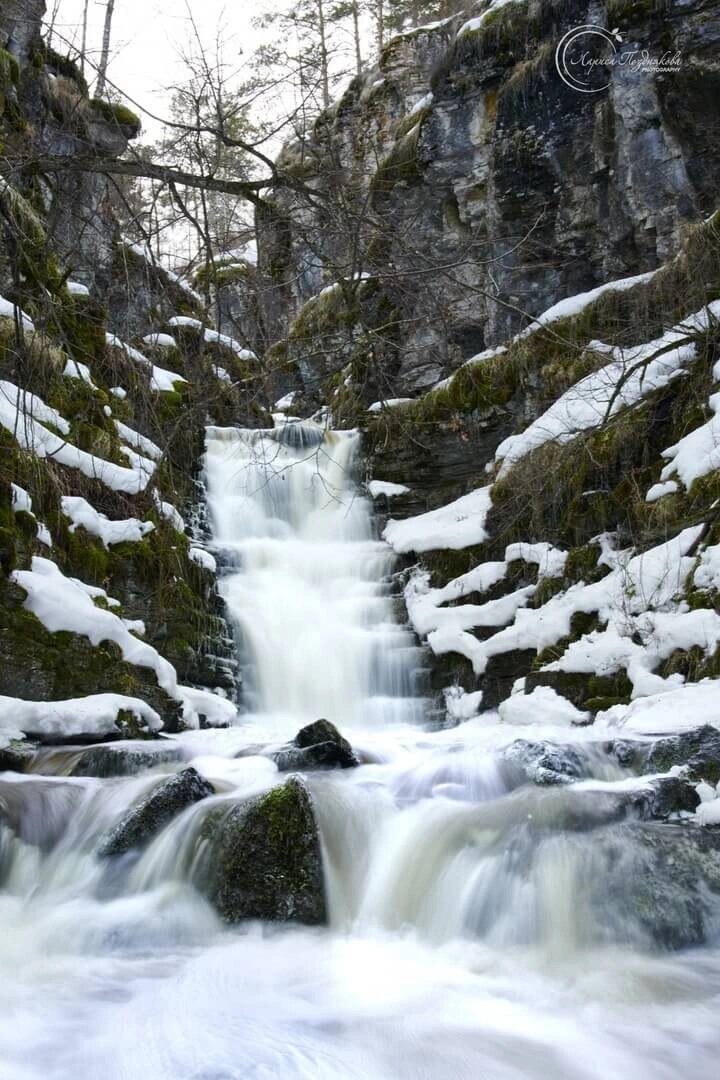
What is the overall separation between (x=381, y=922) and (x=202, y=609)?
4633mm

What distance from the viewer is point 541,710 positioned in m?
6.41

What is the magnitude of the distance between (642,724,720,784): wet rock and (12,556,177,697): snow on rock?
151 inches

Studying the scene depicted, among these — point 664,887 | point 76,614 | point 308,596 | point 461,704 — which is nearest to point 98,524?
point 76,614

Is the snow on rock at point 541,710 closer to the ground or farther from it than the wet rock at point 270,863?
farther from it

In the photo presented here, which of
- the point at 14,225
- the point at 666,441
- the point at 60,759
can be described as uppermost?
the point at 666,441

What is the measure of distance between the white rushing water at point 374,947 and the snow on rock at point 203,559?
8.81 ft

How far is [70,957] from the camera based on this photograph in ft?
12.1

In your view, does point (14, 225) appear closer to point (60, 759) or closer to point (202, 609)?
point (60, 759)

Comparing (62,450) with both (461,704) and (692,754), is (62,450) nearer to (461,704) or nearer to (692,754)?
(461,704)

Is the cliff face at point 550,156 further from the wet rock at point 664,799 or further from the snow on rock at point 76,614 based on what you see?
the wet rock at point 664,799

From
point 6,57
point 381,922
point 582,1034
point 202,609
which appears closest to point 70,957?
point 381,922

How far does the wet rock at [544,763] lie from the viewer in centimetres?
454

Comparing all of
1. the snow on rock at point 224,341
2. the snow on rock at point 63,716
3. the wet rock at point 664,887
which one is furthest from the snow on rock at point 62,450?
the wet rock at point 664,887

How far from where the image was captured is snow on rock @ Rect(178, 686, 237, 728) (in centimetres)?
681
